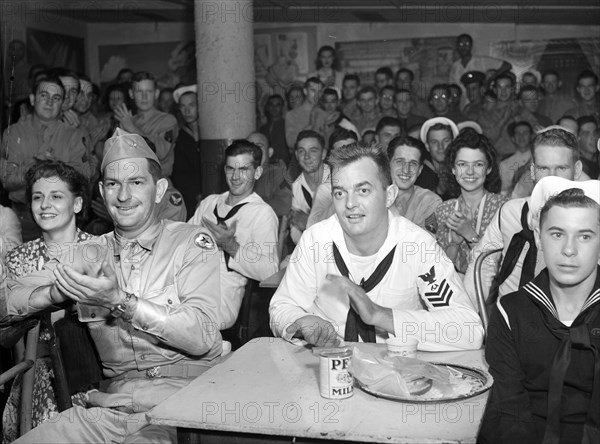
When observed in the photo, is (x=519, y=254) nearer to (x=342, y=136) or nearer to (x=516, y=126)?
(x=342, y=136)

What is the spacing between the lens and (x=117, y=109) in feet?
21.2

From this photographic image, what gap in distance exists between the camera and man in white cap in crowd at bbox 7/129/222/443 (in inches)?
97.6

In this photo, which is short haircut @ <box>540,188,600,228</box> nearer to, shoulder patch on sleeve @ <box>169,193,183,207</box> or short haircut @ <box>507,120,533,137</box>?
shoulder patch on sleeve @ <box>169,193,183,207</box>

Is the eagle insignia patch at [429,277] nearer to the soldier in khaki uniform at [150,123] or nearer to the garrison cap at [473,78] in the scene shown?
the soldier in khaki uniform at [150,123]

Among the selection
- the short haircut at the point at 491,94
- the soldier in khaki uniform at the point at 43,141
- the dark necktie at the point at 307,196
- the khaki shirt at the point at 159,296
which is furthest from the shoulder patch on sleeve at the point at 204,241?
the short haircut at the point at 491,94

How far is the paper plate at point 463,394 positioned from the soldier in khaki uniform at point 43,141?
12.5 feet

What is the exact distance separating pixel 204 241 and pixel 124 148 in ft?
1.55

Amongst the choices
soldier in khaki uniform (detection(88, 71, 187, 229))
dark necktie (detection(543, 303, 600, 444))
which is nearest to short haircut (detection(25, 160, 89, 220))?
dark necktie (detection(543, 303, 600, 444))

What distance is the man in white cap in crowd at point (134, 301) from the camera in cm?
248

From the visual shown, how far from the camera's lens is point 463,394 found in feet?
6.57

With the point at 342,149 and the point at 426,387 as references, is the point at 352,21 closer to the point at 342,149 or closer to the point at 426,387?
the point at 342,149

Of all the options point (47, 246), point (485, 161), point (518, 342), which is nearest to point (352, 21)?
point (485, 161)

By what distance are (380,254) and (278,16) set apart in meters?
8.25

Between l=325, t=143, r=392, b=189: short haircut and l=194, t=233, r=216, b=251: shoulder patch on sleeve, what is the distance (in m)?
0.58
